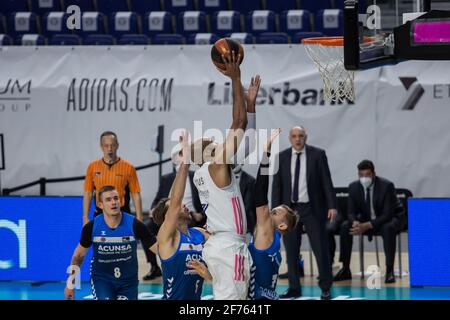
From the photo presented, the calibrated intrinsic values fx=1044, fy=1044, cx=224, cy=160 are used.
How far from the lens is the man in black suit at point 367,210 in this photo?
482 inches

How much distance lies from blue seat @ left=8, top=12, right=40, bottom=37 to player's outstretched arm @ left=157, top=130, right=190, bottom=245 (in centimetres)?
990

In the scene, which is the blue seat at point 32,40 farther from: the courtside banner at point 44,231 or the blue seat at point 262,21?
the courtside banner at point 44,231

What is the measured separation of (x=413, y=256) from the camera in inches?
458

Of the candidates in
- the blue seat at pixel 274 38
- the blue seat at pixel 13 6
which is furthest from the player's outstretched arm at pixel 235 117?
the blue seat at pixel 13 6

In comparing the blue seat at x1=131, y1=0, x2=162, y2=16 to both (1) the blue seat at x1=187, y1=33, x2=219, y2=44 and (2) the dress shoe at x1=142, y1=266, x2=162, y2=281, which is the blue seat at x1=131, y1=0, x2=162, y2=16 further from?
(2) the dress shoe at x1=142, y1=266, x2=162, y2=281

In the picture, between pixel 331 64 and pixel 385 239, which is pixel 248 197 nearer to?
pixel 385 239

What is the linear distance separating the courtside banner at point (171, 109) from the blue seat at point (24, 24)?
5.00 feet

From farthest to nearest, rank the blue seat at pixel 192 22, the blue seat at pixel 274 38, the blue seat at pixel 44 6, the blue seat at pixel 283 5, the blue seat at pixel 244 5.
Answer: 1. the blue seat at pixel 44 6
2. the blue seat at pixel 244 5
3. the blue seat at pixel 283 5
4. the blue seat at pixel 192 22
5. the blue seat at pixel 274 38

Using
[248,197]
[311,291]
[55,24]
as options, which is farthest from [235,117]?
[55,24]

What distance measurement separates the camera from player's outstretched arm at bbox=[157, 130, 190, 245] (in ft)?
22.7

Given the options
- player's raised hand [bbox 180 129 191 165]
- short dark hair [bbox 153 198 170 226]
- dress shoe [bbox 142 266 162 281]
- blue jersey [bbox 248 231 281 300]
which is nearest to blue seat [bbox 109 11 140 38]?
dress shoe [bbox 142 266 162 281]

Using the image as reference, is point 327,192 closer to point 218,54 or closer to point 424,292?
point 424,292

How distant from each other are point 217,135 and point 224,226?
7370mm
